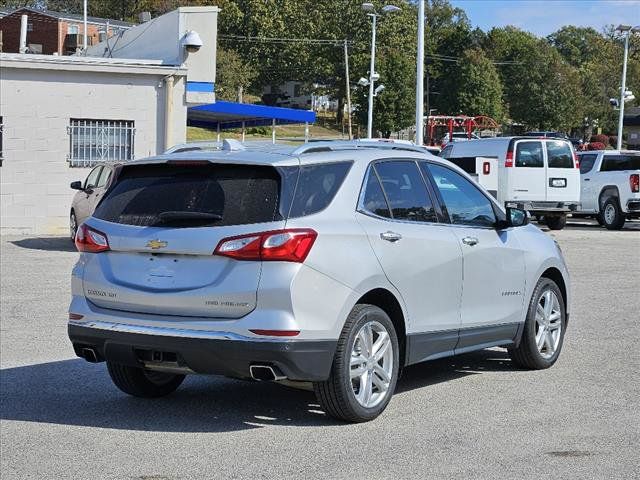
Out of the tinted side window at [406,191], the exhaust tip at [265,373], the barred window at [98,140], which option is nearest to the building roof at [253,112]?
the barred window at [98,140]

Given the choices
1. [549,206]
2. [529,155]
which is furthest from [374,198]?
[549,206]

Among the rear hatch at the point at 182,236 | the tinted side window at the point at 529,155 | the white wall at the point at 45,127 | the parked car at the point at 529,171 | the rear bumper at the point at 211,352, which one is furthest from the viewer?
the tinted side window at the point at 529,155

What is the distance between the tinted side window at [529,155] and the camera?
971 inches

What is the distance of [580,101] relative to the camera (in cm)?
8244

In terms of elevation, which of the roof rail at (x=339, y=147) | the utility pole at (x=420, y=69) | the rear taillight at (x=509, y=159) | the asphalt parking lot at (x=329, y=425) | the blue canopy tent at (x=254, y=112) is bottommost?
the asphalt parking lot at (x=329, y=425)

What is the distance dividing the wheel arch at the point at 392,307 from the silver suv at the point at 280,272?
0.01 metres

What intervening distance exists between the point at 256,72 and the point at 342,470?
83456 millimetres

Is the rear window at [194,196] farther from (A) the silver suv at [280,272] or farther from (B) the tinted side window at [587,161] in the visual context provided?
(B) the tinted side window at [587,161]

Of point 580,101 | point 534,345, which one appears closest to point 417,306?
point 534,345

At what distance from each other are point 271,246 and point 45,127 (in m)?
18.3

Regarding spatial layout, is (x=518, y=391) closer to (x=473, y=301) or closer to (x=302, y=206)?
(x=473, y=301)

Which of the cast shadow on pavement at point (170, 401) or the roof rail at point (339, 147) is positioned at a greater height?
the roof rail at point (339, 147)

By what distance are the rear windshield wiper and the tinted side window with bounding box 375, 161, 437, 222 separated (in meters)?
1.37

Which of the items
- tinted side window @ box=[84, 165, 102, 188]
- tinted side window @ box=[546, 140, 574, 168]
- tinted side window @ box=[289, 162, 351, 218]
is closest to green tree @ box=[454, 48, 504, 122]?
tinted side window @ box=[546, 140, 574, 168]
